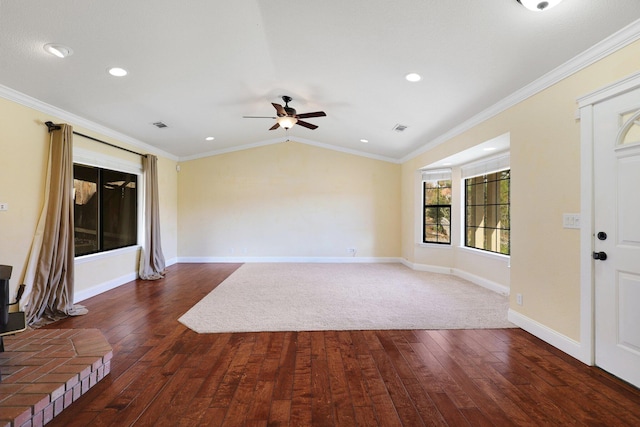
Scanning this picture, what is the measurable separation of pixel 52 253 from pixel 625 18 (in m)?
5.77

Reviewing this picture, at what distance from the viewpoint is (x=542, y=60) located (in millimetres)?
2596

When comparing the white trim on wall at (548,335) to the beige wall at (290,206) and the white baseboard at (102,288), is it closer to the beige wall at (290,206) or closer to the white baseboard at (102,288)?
the beige wall at (290,206)

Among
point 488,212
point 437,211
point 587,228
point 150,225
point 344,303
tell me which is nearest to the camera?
point 587,228

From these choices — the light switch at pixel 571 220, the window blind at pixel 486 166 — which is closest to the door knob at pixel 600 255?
the light switch at pixel 571 220

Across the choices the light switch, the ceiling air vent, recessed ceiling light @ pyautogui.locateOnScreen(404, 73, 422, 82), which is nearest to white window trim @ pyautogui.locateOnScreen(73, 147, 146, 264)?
recessed ceiling light @ pyautogui.locateOnScreen(404, 73, 422, 82)

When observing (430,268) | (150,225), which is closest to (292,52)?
(150,225)

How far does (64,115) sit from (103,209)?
154 centimetres

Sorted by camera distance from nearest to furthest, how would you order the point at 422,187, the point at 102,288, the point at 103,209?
the point at 102,288, the point at 103,209, the point at 422,187

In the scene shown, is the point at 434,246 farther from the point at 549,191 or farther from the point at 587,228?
the point at 587,228

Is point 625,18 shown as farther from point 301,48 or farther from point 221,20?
point 221,20

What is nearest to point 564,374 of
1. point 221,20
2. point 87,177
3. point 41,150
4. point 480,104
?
point 480,104

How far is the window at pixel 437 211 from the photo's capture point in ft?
19.9

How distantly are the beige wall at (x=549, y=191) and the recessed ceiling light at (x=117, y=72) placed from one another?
4.27m

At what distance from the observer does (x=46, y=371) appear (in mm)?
2023
